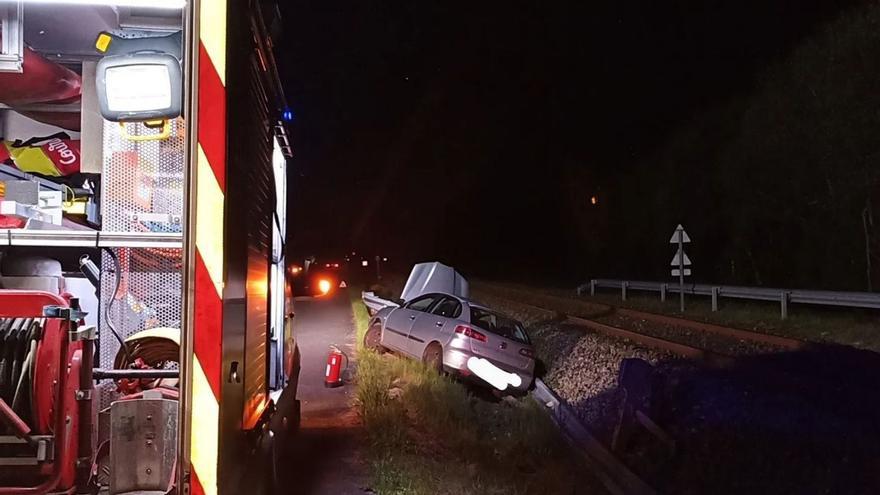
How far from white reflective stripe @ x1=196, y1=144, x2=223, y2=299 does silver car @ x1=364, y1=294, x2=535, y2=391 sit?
10450 mm

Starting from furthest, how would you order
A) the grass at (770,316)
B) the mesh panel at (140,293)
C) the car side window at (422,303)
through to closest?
the grass at (770,316) < the car side window at (422,303) < the mesh panel at (140,293)

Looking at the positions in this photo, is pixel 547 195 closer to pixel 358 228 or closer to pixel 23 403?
pixel 358 228

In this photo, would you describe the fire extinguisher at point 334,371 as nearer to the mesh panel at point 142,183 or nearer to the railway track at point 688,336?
the railway track at point 688,336

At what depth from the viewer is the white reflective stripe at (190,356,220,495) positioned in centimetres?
255

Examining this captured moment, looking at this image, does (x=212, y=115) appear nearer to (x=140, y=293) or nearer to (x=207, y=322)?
(x=207, y=322)

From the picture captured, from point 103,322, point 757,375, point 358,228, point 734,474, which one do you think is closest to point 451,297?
point 757,375

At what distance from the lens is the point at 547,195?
6906cm

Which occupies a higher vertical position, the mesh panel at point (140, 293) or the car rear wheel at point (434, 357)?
the mesh panel at point (140, 293)

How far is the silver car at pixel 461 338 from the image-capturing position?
42.4 ft

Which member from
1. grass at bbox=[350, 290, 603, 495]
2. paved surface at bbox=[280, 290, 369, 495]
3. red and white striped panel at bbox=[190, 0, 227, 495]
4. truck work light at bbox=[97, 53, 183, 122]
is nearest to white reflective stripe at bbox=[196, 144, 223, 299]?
red and white striped panel at bbox=[190, 0, 227, 495]

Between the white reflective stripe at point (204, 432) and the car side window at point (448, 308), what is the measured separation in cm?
1093

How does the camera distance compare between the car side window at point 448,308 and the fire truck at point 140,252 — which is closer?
the fire truck at point 140,252

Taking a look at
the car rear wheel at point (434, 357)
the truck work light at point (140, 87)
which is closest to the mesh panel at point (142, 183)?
the truck work light at point (140, 87)

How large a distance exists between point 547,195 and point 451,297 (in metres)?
55.8
